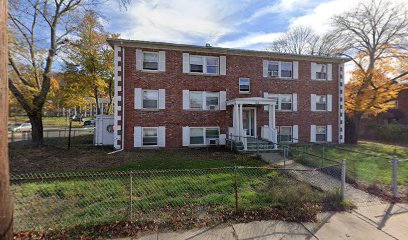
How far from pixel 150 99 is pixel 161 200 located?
9.86 meters

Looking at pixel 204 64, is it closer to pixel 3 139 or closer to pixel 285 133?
pixel 285 133

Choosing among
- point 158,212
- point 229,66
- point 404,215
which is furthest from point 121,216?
point 229,66

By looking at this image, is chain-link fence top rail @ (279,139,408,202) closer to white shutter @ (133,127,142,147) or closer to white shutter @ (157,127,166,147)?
white shutter @ (157,127,166,147)

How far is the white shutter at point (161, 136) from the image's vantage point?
14594mm

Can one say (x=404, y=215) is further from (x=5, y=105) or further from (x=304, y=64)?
(x=304, y=64)

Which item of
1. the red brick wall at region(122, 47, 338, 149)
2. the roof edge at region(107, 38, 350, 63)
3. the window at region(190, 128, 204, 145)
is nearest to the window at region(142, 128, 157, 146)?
the red brick wall at region(122, 47, 338, 149)

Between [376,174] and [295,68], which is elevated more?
[295,68]

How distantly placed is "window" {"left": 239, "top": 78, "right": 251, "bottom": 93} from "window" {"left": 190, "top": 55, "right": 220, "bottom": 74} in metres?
2.08

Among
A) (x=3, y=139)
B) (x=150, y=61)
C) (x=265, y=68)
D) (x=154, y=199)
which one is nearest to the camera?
(x=3, y=139)

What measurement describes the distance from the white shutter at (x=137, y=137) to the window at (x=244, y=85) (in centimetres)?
803

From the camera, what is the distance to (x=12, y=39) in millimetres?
11820

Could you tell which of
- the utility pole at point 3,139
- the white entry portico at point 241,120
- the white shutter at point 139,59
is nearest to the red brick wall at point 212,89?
the white shutter at point 139,59

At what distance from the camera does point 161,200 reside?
574cm

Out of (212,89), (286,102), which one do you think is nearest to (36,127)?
(212,89)
